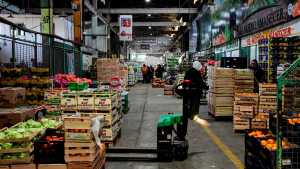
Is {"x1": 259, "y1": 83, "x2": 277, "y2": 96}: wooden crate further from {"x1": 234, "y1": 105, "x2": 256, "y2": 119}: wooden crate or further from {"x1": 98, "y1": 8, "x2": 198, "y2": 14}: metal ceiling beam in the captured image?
{"x1": 98, "y1": 8, "x2": 198, "y2": 14}: metal ceiling beam

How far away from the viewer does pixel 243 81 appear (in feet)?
44.6

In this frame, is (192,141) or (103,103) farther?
(192,141)

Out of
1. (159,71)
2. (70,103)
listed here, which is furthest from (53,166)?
(159,71)

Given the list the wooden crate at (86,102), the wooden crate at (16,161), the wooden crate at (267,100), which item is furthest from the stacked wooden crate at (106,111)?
the wooden crate at (267,100)

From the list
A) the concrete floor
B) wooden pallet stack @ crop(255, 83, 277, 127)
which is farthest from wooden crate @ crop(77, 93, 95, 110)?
wooden pallet stack @ crop(255, 83, 277, 127)

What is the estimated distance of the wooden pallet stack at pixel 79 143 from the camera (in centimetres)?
604

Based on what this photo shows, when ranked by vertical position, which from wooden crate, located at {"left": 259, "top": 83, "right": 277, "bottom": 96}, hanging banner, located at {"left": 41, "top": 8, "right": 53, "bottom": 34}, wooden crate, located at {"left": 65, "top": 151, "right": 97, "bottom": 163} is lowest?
wooden crate, located at {"left": 65, "top": 151, "right": 97, "bottom": 163}

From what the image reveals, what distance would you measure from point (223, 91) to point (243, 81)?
744 millimetres

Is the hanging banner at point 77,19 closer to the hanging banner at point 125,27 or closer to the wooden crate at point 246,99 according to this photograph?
the hanging banner at point 125,27

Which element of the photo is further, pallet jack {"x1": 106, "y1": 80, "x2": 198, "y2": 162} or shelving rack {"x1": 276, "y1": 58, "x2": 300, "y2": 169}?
pallet jack {"x1": 106, "y1": 80, "x2": 198, "y2": 162}

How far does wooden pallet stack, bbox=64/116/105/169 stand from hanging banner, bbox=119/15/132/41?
968 inches

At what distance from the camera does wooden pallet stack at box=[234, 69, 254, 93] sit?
1352 centimetres

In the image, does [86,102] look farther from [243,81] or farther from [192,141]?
[243,81]

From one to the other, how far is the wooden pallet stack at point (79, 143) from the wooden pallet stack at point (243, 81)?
8441 millimetres
